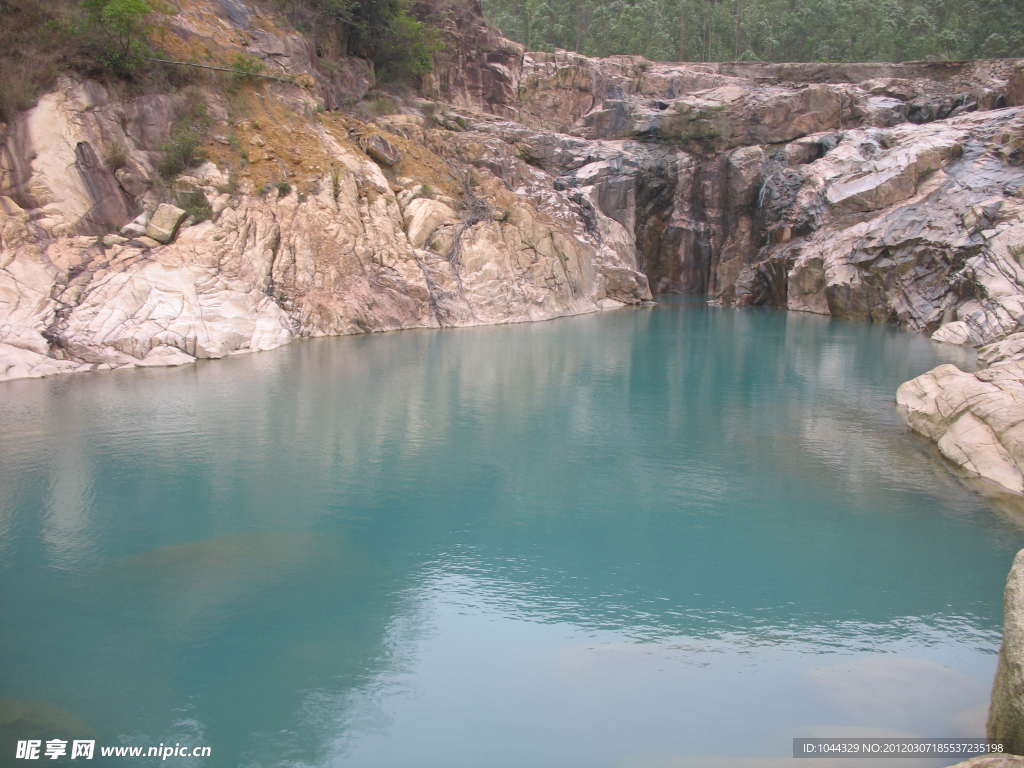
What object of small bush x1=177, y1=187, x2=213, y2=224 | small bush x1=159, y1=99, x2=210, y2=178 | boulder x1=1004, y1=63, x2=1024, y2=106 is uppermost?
boulder x1=1004, y1=63, x2=1024, y2=106

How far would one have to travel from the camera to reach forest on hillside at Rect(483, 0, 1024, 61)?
65938 mm

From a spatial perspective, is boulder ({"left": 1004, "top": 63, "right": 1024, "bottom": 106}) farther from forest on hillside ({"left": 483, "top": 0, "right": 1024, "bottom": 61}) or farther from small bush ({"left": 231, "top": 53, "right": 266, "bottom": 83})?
small bush ({"left": 231, "top": 53, "right": 266, "bottom": 83})

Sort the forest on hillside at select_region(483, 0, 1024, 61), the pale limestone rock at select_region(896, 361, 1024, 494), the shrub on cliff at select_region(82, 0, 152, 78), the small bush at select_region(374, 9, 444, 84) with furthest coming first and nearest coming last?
the forest on hillside at select_region(483, 0, 1024, 61), the small bush at select_region(374, 9, 444, 84), the shrub on cliff at select_region(82, 0, 152, 78), the pale limestone rock at select_region(896, 361, 1024, 494)

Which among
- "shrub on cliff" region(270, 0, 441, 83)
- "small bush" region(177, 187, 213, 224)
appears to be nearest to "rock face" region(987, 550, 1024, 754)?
"small bush" region(177, 187, 213, 224)

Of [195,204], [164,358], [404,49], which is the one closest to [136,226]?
[195,204]

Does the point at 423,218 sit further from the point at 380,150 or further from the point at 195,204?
the point at 195,204

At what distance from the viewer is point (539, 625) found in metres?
7.30

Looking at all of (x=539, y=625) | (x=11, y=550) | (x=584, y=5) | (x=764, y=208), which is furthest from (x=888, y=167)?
(x=584, y=5)

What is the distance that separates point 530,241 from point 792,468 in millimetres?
25561

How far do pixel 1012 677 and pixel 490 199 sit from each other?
3361 cm

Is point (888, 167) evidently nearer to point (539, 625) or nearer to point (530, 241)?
point (530, 241)

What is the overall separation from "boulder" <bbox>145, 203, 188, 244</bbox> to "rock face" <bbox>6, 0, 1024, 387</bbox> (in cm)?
9

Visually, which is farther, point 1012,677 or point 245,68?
point 245,68

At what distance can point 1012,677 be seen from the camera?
4852 millimetres
